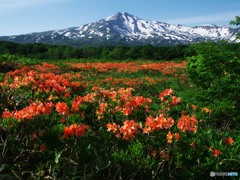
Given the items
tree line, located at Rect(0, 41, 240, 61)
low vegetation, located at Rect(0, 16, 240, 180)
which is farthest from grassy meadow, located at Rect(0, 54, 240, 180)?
tree line, located at Rect(0, 41, 240, 61)

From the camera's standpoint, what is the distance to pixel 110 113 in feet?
7.06

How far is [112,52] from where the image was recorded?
123ft

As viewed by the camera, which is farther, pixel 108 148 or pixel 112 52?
pixel 112 52

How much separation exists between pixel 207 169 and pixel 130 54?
3597cm

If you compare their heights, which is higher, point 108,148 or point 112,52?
point 112,52

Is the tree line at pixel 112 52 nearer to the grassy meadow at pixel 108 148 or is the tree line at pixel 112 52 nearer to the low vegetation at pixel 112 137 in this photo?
the low vegetation at pixel 112 137

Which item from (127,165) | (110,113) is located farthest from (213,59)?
(127,165)

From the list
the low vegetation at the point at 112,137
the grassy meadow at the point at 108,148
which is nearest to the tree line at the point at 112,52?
the low vegetation at the point at 112,137

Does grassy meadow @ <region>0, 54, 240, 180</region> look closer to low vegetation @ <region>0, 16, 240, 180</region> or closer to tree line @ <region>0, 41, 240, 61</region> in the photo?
low vegetation @ <region>0, 16, 240, 180</region>

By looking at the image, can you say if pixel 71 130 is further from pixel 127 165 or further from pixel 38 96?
pixel 38 96

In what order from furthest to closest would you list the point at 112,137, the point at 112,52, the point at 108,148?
the point at 112,52
the point at 112,137
the point at 108,148

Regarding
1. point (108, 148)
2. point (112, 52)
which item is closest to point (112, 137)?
point (108, 148)

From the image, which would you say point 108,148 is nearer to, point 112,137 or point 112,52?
point 112,137

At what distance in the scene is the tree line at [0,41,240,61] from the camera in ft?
110
